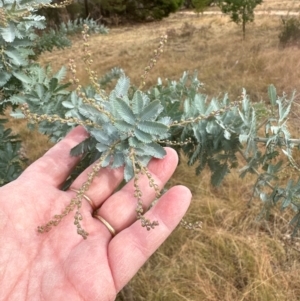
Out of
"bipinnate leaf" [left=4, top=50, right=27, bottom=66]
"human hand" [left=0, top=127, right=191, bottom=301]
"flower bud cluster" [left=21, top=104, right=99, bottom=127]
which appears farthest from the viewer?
"bipinnate leaf" [left=4, top=50, right=27, bottom=66]

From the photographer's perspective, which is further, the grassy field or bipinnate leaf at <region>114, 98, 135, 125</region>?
the grassy field

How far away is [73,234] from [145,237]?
213 mm

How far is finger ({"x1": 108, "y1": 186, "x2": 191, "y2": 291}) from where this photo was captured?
106cm

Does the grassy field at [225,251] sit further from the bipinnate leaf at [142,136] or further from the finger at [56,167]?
the bipinnate leaf at [142,136]

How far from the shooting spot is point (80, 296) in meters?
1.00

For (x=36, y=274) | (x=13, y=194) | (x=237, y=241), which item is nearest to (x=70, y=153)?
(x=13, y=194)

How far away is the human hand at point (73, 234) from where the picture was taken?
3.40 feet

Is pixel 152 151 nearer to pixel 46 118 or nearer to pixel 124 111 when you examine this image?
pixel 124 111

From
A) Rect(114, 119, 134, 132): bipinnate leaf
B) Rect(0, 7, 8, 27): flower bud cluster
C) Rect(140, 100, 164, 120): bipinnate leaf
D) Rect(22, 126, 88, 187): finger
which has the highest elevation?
Rect(0, 7, 8, 27): flower bud cluster

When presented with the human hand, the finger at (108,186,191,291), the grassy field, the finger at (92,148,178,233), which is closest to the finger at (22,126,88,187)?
the human hand

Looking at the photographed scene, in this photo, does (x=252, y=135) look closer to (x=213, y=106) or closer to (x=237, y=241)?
(x=213, y=106)

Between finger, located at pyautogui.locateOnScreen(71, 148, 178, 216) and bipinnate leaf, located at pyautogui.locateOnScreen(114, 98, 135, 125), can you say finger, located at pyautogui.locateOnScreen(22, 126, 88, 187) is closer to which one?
finger, located at pyautogui.locateOnScreen(71, 148, 178, 216)

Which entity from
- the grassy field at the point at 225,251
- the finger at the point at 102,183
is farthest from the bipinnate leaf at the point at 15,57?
the grassy field at the point at 225,251


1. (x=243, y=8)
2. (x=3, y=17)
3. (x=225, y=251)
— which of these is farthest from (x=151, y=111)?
(x=243, y=8)
